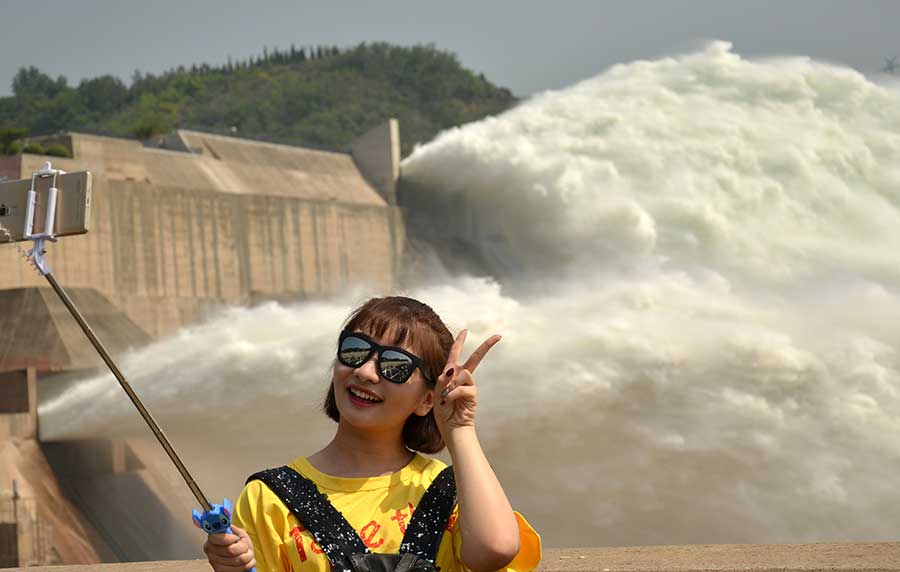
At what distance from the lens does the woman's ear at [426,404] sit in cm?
481

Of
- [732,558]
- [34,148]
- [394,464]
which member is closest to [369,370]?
[394,464]

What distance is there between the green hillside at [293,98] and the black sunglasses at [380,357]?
11760 centimetres

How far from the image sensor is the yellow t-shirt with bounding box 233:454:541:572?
176 inches

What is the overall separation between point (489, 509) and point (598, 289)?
47.9m

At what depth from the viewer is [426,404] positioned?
4.85 metres

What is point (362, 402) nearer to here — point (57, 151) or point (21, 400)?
point (21, 400)

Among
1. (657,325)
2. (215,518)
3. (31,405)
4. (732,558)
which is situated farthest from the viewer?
(657,325)

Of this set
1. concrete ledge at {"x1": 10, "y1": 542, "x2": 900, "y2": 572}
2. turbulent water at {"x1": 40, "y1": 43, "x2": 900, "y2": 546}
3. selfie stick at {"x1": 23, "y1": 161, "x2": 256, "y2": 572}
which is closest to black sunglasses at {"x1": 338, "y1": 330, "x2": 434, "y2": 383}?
selfie stick at {"x1": 23, "y1": 161, "x2": 256, "y2": 572}

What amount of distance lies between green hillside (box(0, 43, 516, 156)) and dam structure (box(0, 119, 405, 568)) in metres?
65.1

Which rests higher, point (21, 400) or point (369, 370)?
point (369, 370)

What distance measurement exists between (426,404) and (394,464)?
24cm

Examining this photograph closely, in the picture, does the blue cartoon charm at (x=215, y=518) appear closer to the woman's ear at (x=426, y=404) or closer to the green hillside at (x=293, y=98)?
the woman's ear at (x=426, y=404)

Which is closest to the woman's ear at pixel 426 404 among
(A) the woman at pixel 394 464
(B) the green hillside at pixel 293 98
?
(A) the woman at pixel 394 464

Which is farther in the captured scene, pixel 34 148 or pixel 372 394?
pixel 34 148
